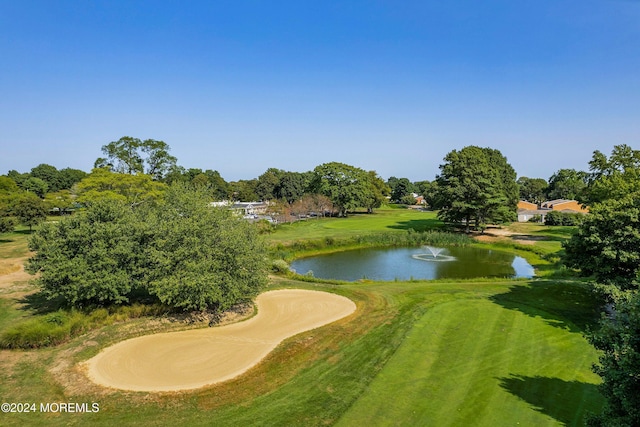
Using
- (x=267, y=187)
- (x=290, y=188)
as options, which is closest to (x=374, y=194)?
(x=290, y=188)

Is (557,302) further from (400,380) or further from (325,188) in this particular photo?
(325,188)

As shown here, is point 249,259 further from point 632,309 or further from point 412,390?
point 632,309

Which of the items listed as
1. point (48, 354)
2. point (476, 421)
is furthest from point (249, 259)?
point (476, 421)

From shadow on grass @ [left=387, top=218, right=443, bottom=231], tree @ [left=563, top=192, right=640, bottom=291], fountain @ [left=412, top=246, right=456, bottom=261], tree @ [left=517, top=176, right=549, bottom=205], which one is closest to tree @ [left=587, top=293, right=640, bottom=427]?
tree @ [left=563, top=192, right=640, bottom=291]

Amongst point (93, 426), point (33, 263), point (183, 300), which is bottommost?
point (93, 426)

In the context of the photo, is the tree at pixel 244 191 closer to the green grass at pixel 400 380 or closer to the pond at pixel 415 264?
the pond at pixel 415 264

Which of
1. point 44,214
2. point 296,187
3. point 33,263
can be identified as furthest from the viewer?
point 296,187
